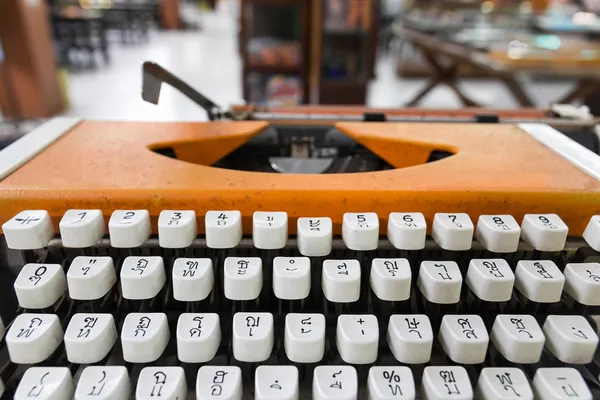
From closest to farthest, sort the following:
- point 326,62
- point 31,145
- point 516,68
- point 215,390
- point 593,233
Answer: point 215,390 < point 593,233 < point 31,145 < point 516,68 < point 326,62

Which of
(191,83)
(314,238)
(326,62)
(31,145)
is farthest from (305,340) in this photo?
(191,83)

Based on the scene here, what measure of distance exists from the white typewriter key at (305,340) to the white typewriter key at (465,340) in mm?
174

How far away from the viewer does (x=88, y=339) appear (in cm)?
62

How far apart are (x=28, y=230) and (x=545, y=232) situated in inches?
28.4

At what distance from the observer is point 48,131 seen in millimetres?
933

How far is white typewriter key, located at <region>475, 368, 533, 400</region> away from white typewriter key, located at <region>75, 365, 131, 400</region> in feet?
1.53

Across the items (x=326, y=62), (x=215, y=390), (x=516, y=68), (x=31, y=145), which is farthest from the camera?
(x=326, y=62)

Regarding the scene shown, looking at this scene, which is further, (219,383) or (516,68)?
(516,68)

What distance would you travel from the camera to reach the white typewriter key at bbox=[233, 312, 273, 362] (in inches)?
24.5

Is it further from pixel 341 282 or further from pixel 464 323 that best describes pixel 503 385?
pixel 341 282

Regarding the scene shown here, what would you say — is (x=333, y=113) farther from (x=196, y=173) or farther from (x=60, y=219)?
(x=60, y=219)

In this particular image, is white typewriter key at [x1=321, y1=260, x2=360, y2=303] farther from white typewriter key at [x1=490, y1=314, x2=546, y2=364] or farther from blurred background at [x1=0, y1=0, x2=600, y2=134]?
blurred background at [x1=0, y1=0, x2=600, y2=134]

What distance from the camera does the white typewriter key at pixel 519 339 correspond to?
633 mm

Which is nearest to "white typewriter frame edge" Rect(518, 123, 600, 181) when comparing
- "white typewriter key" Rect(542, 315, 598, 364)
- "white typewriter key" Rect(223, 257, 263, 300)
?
"white typewriter key" Rect(542, 315, 598, 364)
